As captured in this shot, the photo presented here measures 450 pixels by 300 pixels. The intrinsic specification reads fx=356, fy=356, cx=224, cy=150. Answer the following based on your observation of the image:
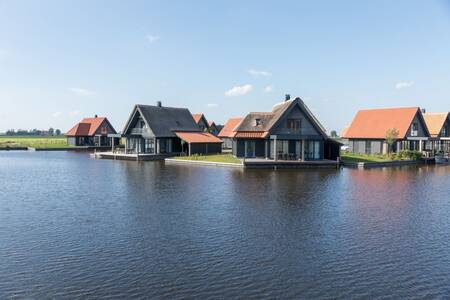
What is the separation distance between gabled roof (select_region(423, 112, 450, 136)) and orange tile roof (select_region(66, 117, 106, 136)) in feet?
219

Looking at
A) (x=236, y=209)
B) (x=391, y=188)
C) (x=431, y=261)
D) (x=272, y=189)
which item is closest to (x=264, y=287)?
(x=431, y=261)

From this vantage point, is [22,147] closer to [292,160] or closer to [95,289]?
[292,160]

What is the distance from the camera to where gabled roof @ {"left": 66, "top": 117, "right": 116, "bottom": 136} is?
Answer: 270 ft

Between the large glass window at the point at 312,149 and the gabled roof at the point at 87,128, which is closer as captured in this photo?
the large glass window at the point at 312,149

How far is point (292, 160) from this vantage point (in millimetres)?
43938

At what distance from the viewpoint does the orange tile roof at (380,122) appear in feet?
174

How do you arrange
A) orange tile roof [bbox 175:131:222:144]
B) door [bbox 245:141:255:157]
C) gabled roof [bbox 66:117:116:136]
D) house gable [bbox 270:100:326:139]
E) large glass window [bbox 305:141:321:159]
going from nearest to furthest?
house gable [bbox 270:100:326:139]
large glass window [bbox 305:141:321:159]
door [bbox 245:141:255:157]
orange tile roof [bbox 175:131:222:144]
gabled roof [bbox 66:117:116:136]

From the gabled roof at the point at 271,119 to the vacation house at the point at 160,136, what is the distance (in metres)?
9.30

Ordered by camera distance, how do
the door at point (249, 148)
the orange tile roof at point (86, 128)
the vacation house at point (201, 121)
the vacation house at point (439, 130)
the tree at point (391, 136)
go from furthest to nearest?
the orange tile roof at point (86, 128)
the vacation house at point (201, 121)
the vacation house at point (439, 130)
the tree at point (391, 136)
the door at point (249, 148)

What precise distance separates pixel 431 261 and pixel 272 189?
14.7 m

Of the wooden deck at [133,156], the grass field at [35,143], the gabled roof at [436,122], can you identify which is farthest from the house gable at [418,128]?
the grass field at [35,143]

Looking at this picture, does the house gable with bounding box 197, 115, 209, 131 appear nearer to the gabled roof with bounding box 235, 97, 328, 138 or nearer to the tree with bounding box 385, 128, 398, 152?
the gabled roof with bounding box 235, 97, 328, 138

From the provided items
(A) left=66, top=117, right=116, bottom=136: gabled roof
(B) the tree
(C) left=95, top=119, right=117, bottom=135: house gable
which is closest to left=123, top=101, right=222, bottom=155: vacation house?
(B) the tree

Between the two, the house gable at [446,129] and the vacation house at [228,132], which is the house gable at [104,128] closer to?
the vacation house at [228,132]
